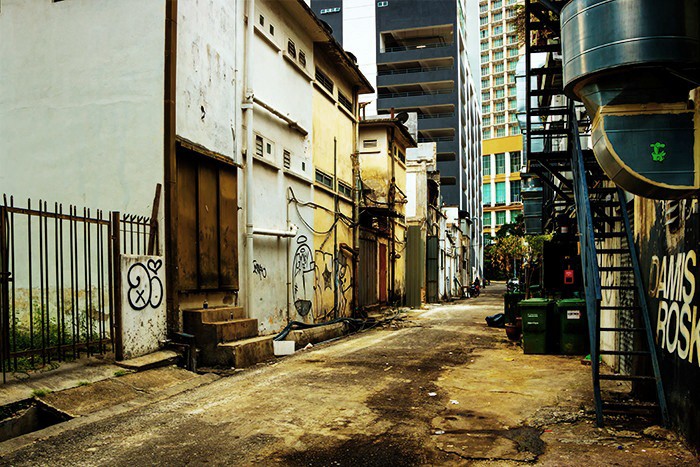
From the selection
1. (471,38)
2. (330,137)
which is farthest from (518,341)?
(471,38)

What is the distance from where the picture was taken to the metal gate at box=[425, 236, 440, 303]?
3303 cm

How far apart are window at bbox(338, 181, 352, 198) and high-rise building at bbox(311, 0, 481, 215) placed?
3482cm

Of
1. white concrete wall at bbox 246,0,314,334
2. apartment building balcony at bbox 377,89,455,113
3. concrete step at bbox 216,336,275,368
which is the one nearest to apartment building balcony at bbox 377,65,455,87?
apartment building balcony at bbox 377,89,455,113

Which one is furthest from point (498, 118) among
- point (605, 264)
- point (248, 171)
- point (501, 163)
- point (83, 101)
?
point (83, 101)

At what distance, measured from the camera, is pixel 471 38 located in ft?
244

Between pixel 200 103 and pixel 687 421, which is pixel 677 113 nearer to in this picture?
pixel 687 421

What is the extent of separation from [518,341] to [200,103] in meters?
8.85

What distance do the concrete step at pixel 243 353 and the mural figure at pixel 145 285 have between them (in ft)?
4.63

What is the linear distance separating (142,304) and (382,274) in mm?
16495

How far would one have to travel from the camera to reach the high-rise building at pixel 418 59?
55219 mm

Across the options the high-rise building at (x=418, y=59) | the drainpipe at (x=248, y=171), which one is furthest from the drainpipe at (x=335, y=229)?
the high-rise building at (x=418, y=59)

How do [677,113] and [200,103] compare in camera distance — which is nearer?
[677,113]

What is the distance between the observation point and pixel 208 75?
10797 millimetres

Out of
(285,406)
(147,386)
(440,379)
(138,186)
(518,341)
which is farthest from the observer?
(518,341)
